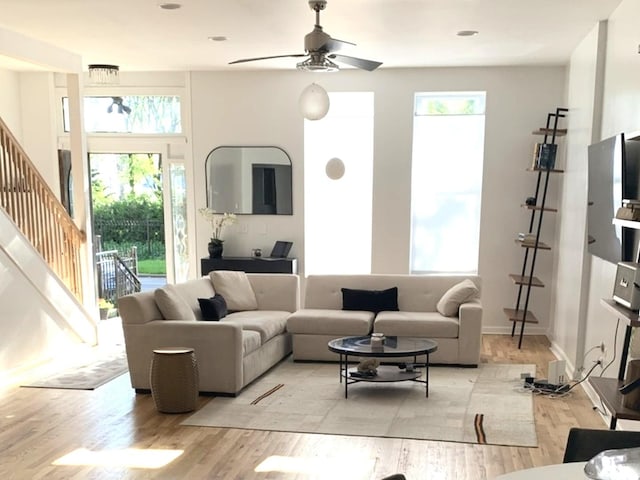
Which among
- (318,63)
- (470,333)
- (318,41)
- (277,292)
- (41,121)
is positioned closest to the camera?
(318,41)

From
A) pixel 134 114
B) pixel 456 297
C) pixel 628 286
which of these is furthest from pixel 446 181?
pixel 628 286

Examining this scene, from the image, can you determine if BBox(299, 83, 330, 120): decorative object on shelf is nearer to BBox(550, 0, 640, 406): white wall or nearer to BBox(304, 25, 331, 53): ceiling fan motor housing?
BBox(304, 25, 331, 53): ceiling fan motor housing

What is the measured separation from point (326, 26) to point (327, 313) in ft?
8.77

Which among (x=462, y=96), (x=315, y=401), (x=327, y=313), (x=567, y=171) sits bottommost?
(x=315, y=401)

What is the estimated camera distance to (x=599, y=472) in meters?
1.50

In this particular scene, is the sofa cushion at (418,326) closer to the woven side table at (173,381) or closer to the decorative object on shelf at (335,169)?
the woven side table at (173,381)

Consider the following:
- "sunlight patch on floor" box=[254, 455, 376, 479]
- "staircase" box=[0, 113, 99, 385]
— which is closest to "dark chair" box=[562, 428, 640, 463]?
"sunlight patch on floor" box=[254, 455, 376, 479]

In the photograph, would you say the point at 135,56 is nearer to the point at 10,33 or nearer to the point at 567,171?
the point at 10,33

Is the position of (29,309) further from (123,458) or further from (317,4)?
(317,4)

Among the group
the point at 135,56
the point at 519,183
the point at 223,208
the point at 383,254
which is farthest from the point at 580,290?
the point at 135,56

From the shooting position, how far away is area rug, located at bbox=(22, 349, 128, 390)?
505 cm

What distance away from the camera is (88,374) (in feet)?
17.5

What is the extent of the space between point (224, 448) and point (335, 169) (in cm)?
431

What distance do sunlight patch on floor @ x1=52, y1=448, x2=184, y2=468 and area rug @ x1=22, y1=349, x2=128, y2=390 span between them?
1.39 meters
